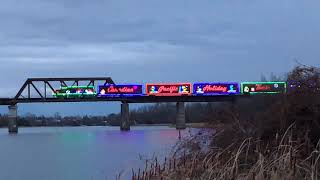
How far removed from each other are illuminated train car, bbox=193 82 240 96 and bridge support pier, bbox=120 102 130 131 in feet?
57.1

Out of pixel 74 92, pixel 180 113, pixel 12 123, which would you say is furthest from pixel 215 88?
pixel 12 123

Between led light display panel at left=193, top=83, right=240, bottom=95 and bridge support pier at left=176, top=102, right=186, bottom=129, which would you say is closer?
bridge support pier at left=176, top=102, right=186, bottom=129

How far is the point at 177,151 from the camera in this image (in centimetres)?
1972

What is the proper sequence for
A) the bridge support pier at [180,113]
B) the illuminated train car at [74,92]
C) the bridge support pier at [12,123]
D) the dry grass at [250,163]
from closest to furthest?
the dry grass at [250,163] → the bridge support pier at [180,113] → the bridge support pier at [12,123] → the illuminated train car at [74,92]

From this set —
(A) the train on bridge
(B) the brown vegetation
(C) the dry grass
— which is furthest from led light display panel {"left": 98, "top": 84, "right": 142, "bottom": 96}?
(C) the dry grass

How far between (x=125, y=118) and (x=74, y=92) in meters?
14.6

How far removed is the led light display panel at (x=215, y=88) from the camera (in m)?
159

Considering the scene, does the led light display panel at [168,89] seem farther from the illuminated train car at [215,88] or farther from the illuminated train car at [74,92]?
the illuminated train car at [74,92]

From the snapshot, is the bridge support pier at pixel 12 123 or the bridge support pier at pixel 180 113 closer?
the bridge support pier at pixel 180 113

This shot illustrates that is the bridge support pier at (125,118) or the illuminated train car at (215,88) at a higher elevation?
the illuminated train car at (215,88)

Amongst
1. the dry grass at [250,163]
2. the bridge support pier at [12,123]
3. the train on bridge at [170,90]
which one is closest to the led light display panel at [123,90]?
the train on bridge at [170,90]

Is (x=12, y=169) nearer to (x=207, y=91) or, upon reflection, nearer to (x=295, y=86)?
(x=295, y=86)

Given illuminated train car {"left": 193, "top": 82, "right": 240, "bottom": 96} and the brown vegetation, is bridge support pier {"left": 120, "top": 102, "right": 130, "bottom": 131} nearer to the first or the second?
illuminated train car {"left": 193, "top": 82, "right": 240, "bottom": 96}

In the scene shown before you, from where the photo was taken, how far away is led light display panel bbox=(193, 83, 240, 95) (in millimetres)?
158750
